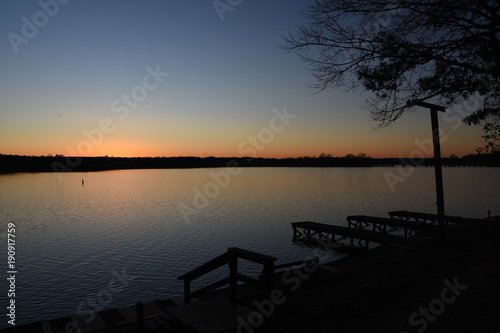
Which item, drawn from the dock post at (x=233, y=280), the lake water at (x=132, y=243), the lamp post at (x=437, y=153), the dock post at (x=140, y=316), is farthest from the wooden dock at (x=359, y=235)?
the dock post at (x=140, y=316)

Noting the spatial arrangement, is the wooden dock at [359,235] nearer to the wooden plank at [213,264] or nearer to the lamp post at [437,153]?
the lamp post at [437,153]

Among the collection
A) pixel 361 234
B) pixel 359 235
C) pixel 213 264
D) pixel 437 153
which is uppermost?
pixel 437 153

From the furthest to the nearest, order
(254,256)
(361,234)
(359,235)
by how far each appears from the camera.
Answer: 1. (359,235)
2. (361,234)
3. (254,256)

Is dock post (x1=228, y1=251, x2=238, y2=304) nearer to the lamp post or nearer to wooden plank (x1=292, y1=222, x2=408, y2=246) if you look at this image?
the lamp post

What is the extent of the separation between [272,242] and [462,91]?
82.7 feet

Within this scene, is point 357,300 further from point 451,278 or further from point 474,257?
point 474,257

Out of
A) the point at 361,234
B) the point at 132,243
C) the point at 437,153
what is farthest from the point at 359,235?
the point at 132,243

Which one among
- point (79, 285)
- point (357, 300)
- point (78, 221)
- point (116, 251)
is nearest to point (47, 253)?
point (116, 251)

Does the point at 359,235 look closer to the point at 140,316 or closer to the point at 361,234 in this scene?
the point at 361,234

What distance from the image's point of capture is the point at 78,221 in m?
50.6
